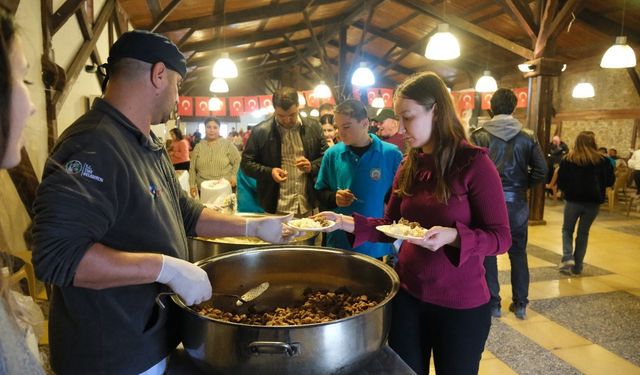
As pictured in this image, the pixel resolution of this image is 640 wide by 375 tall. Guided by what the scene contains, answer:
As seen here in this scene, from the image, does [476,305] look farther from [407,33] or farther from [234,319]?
[407,33]

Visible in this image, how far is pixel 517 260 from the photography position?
3.95 metres

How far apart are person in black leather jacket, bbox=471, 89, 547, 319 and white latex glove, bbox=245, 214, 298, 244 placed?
8.18ft

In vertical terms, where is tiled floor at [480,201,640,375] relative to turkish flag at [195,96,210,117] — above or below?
below

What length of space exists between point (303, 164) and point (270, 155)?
354 mm

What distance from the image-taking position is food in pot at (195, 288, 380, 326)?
1446mm

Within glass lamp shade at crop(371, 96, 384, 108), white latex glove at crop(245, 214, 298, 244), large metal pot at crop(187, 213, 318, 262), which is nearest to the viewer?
white latex glove at crop(245, 214, 298, 244)

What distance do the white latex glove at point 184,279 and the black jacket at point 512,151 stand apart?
10.5 feet

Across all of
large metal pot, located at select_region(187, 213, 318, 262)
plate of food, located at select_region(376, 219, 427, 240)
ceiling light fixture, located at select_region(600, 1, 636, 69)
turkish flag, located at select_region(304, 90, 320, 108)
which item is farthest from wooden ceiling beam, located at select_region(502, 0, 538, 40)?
turkish flag, located at select_region(304, 90, 320, 108)

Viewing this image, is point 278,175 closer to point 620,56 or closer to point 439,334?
point 439,334

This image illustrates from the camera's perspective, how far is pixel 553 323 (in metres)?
3.84

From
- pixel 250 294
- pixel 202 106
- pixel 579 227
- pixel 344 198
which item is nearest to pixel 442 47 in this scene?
pixel 579 227

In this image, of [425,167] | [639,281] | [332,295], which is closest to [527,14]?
[639,281]

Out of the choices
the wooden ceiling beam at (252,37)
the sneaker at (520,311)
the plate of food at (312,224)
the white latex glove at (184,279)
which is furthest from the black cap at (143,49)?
the wooden ceiling beam at (252,37)

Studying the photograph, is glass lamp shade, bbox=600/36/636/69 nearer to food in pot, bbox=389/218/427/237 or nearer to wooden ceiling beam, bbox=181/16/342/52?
food in pot, bbox=389/218/427/237
